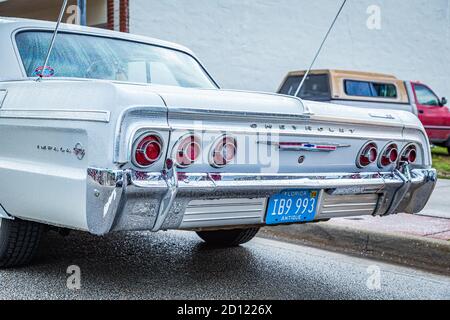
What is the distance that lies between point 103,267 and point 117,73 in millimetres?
1323

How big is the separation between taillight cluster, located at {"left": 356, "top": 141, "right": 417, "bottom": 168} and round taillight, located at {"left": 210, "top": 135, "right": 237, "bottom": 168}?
1.00 m

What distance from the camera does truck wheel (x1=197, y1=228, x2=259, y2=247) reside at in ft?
17.8

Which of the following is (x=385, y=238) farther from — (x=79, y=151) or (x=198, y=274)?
(x=79, y=151)

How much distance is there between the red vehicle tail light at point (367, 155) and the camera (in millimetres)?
4273

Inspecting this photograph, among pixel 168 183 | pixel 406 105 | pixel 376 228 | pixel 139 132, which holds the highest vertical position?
pixel 139 132

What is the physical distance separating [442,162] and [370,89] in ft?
7.29

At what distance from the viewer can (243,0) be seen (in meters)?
16.3

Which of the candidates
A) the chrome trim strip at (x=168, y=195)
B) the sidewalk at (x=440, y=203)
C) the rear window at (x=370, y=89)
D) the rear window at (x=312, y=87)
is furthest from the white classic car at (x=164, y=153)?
the rear window at (x=370, y=89)

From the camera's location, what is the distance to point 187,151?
350cm

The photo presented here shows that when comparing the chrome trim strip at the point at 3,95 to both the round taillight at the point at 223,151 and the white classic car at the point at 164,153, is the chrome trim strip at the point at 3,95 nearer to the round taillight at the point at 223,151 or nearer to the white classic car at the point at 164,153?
the white classic car at the point at 164,153

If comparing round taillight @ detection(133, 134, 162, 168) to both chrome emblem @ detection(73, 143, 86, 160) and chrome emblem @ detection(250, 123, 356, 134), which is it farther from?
chrome emblem @ detection(250, 123, 356, 134)

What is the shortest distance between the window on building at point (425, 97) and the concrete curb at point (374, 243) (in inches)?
411
